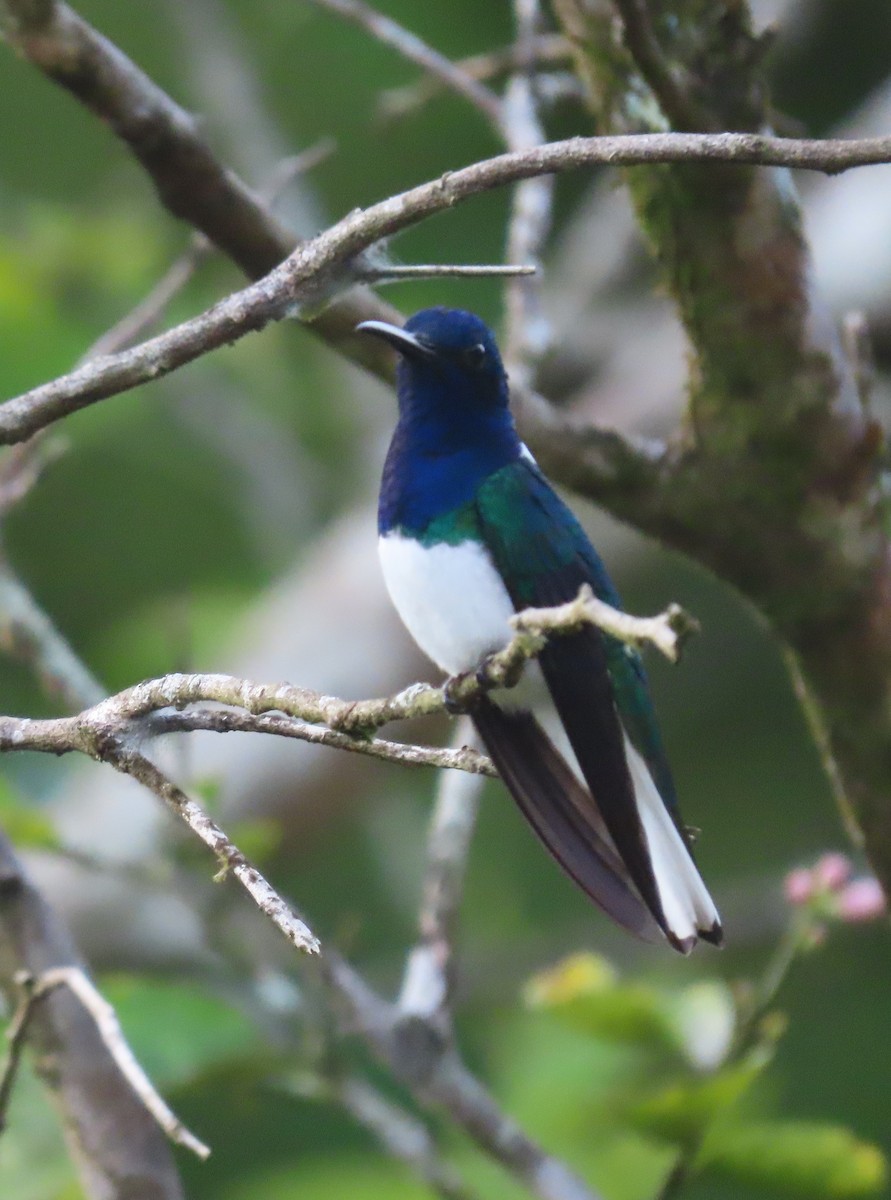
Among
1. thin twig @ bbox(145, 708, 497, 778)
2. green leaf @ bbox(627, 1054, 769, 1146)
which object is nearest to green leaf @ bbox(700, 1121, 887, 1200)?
green leaf @ bbox(627, 1054, 769, 1146)

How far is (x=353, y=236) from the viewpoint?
1641 millimetres

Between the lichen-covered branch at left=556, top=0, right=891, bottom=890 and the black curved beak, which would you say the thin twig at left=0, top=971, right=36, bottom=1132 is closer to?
the black curved beak

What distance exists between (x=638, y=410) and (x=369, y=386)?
3.02 meters

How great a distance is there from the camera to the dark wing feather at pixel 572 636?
7.63ft

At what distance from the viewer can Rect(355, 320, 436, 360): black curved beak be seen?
2373 millimetres

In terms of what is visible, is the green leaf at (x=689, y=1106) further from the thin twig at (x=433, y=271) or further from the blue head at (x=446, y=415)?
the thin twig at (x=433, y=271)

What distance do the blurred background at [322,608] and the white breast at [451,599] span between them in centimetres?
77

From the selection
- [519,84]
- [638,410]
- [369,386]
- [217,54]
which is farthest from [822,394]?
[217,54]

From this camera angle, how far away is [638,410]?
526 centimetres

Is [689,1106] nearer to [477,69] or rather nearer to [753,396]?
[753,396]

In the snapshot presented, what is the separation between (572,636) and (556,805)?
0.28 meters

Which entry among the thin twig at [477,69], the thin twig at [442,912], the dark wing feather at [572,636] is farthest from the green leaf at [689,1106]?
the thin twig at [477,69]

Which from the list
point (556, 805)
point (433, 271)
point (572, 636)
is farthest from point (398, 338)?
point (433, 271)

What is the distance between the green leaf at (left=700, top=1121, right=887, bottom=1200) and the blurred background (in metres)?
0.61
